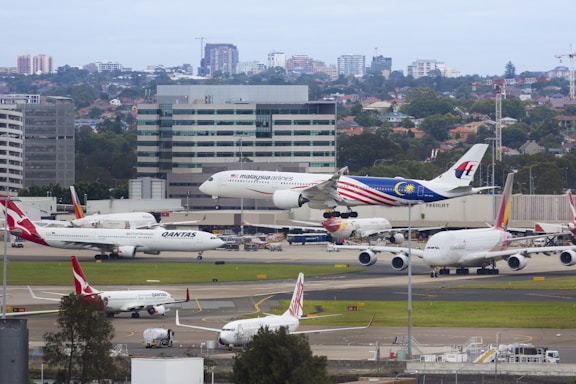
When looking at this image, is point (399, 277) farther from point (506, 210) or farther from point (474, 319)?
point (474, 319)

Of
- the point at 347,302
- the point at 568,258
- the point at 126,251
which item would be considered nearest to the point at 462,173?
the point at 568,258

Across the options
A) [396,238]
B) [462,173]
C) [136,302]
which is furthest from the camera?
[396,238]

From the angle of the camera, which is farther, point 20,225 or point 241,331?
point 20,225

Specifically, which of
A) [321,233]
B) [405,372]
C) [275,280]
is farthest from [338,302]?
[321,233]

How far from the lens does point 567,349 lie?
267 feet

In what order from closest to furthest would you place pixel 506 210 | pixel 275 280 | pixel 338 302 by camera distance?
pixel 338 302
pixel 275 280
pixel 506 210

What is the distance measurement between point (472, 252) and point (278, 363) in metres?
77.9

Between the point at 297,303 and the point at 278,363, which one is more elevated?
the point at 278,363

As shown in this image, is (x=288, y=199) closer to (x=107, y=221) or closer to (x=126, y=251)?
(x=126, y=251)

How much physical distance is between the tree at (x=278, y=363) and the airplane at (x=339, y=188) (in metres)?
77.0

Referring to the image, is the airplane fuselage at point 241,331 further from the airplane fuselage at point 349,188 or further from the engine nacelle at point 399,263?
the airplane fuselage at point 349,188

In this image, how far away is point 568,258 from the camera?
139 meters

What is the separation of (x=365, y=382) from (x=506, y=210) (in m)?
77.5

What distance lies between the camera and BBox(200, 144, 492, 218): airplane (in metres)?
136
